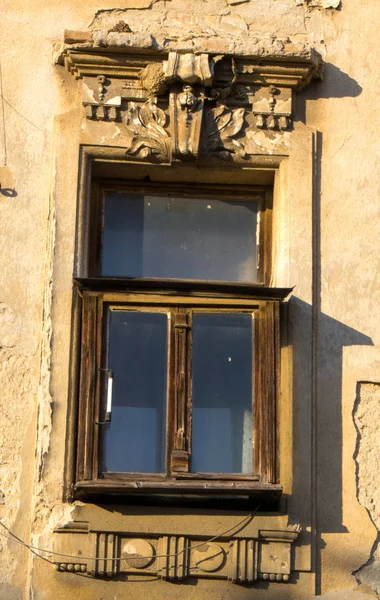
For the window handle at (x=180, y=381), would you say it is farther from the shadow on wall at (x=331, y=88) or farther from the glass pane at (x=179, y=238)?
the shadow on wall at (x=331, y=88)

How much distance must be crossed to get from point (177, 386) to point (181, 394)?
0.05m

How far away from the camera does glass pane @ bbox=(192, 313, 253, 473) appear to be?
21.5 feet

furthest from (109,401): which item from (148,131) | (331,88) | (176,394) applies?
(331,88)

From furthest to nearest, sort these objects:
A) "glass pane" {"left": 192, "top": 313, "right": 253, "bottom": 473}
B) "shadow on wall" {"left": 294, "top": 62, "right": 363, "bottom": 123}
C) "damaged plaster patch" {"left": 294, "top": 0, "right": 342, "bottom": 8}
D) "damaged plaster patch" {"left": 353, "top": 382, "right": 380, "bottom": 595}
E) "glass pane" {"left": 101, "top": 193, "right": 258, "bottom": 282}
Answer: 1. "damaged plaster patch" {"left": 294, "top": 0, "right": 342, "bottom": 8}
2. "shadow on wall" {"left": 294, "top": 62, "right": 363, "bottom": 123}
3. "glass pane" {"left": 101, "top": 193, "right": 258, "bottom": 282}
4. "glass pane" {"left": 192, "top": 313, "right": 253, "bottom": 473}
5. "damaged plaster patch" {"left": 353, "top": 382, "right": 380, "bottom": 595}

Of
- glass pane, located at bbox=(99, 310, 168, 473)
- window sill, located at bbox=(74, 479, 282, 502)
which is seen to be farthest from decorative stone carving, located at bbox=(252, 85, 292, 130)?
window sill, located at bbox=(74, 479, 282, 502)

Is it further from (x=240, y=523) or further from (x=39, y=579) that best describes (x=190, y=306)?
(x=39, y=579)

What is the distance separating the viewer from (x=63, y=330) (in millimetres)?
6629

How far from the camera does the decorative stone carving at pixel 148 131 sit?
695cm

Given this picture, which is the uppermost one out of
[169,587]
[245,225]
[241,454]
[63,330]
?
[245,225]

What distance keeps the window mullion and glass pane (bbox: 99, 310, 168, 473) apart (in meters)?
0.08

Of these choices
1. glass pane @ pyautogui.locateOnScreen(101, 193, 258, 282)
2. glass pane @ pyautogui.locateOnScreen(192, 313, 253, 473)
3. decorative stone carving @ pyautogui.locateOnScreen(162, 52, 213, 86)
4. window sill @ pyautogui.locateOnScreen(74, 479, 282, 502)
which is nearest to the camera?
window sill @ pyautogui.locateOnScreen(74, 479, 282, 502)

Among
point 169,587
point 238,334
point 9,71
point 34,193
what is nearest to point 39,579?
point 169,587

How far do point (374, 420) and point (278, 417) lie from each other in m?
0.53

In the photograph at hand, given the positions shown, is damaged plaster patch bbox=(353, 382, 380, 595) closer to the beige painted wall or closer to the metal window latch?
the beige painted wall
